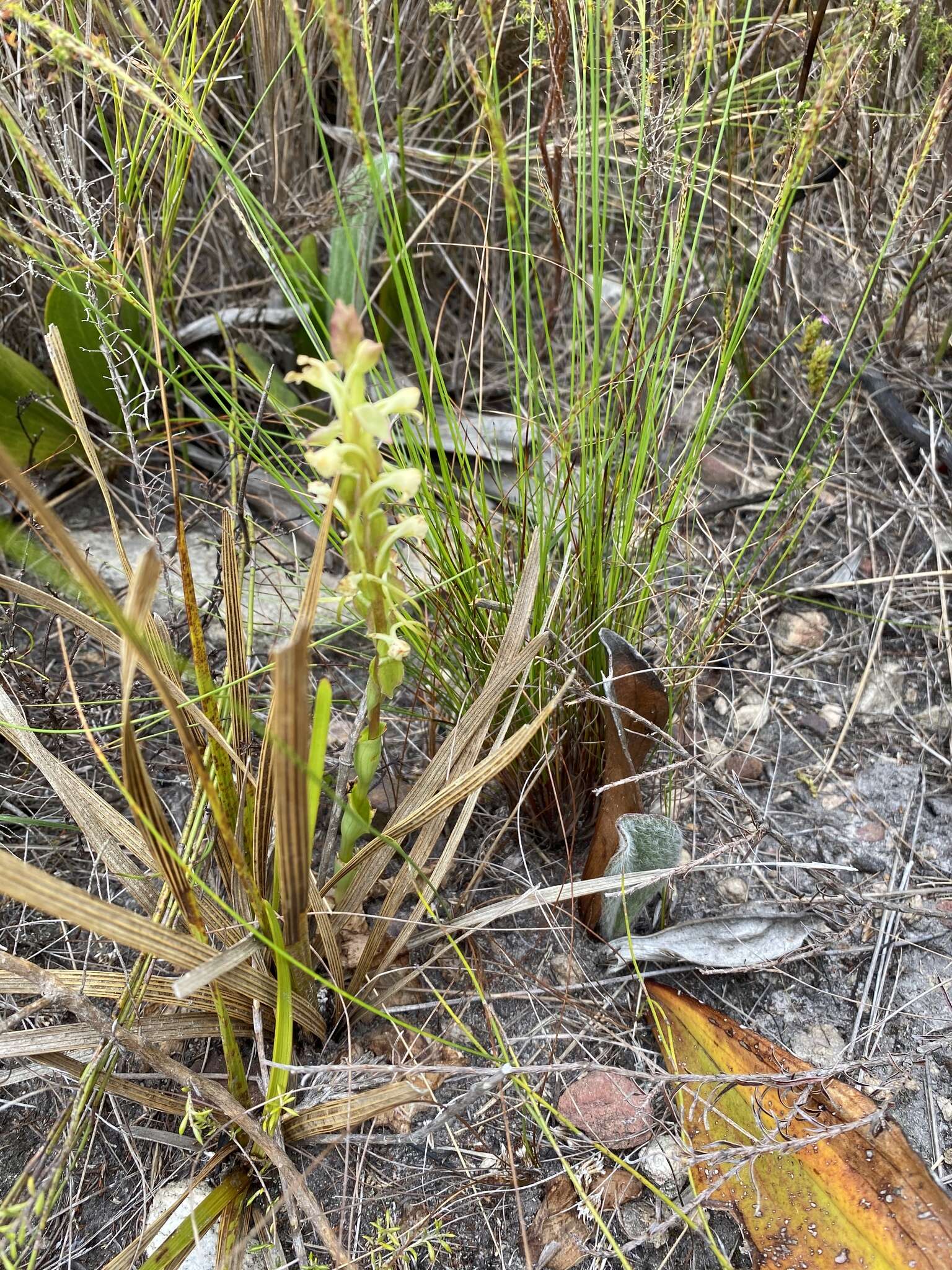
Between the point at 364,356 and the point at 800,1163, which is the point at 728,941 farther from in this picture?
the point at 364,356

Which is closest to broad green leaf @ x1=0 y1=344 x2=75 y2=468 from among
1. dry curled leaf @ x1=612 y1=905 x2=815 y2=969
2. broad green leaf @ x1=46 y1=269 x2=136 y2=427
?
broad green leaf @ x1=46 y1=269 x2=136 y2=427

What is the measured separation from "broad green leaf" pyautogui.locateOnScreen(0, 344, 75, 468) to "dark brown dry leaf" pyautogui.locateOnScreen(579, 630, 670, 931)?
0.92m

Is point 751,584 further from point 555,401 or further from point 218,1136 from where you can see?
point 218,1136

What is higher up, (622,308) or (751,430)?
(622,308)

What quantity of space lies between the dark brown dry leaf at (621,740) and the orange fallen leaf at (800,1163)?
0.19 metres

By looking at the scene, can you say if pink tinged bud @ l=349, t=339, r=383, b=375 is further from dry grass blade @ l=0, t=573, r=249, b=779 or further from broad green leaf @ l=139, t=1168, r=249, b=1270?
broad green leaf @ l=139, t=1168, r=249, b=1270

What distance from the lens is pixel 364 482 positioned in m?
0.70

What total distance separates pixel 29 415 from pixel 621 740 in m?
1.10

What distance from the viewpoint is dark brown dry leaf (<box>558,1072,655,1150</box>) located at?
3.09ft

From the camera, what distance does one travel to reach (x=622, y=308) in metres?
1.06

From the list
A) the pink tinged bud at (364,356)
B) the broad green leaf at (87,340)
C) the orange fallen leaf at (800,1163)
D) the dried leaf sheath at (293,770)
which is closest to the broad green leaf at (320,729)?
the dried leaf sheath at (293,770)

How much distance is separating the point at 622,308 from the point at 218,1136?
40.1 inches

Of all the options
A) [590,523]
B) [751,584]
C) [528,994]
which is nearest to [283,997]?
[528,994]

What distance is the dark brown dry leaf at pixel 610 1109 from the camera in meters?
0.94
